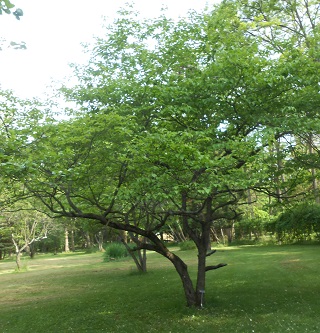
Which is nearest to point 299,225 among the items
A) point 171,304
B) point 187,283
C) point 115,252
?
point 115,252

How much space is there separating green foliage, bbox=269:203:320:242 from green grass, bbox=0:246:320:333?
341 inches

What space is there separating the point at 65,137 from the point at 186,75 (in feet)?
11.7


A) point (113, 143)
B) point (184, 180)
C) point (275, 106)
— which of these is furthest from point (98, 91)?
point (275, 106)

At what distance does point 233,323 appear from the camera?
8023mm

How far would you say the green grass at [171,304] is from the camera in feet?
26.9

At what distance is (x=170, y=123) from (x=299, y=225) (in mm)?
20472

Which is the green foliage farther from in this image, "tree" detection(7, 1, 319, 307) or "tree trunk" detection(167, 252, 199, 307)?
"tree" detection(7, 1, 319, 307)

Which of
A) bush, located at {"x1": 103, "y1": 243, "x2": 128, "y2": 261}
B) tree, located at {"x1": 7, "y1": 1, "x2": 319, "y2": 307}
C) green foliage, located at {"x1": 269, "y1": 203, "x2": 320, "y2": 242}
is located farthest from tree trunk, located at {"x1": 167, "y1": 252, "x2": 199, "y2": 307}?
bush, located at {"x1": 103, "y1": 243, "x2": 128, "y2": 261}

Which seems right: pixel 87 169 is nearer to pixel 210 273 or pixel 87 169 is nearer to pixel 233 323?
pixel 233 323

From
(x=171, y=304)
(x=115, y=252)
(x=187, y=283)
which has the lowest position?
(x=171, y=304)

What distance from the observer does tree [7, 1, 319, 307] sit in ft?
22.9

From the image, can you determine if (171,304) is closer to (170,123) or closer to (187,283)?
(187,283)

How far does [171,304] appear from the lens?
1028 cm

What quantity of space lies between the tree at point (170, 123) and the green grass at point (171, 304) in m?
1.14
